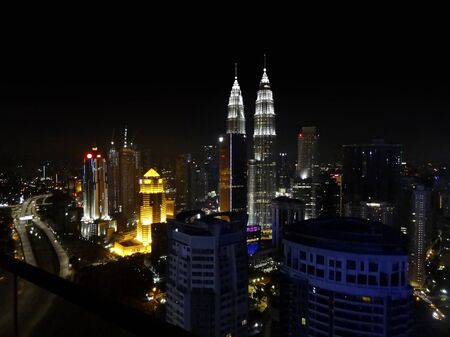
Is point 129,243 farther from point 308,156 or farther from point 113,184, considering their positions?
point 308,156

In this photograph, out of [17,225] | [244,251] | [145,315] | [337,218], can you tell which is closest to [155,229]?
[17,225]

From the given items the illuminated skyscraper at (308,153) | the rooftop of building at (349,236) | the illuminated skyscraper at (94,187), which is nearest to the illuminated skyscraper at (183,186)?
the illuminated skyscraper at (94,187)

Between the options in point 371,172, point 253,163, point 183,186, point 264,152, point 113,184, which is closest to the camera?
point 371,172

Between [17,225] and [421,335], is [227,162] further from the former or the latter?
[421,335]

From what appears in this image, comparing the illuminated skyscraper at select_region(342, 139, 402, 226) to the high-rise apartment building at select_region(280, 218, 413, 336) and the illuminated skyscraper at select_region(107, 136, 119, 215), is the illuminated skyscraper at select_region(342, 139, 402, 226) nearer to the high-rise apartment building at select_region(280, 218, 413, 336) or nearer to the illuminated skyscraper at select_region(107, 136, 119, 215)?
the illuminated skyscraper at select_region(107, 136, 119, 215)

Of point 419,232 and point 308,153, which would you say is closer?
point 419,232

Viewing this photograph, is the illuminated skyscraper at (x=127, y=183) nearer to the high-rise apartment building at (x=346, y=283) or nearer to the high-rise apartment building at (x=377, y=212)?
the high-rise apartment building at (x=377, y=212)

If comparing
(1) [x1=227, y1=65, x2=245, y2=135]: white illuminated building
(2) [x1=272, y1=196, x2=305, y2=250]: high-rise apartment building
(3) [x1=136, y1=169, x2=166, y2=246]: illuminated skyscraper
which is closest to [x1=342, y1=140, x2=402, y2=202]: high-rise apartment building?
(2) [x1=272, y1=196, x2=305, y2=250]: high-rise apartment building

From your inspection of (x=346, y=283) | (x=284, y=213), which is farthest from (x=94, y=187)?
(x=346, y=283)
